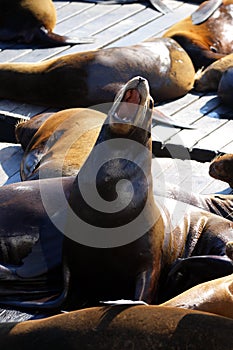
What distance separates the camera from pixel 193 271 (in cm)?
511

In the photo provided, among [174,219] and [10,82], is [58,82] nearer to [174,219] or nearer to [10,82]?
[10,82]

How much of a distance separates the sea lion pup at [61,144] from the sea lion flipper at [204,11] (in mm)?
2734

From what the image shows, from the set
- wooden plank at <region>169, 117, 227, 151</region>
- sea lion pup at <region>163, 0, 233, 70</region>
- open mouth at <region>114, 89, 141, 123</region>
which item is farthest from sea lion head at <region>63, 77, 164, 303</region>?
sea lion pup at <region>163, 0, 233, 70</region>

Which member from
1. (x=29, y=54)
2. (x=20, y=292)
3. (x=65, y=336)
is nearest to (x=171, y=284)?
(x=20, y=292)

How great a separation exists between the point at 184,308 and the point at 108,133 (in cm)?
110

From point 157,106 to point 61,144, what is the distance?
167 cm

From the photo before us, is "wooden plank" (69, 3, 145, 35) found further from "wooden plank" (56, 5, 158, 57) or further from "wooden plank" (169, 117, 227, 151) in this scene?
"wooden plank" (169, 117, 227, 151)

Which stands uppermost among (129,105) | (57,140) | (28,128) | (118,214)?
(129,105)

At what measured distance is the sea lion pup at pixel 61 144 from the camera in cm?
615

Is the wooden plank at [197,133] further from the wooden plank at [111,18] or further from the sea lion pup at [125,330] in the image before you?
the sea lion pup at [125,330]

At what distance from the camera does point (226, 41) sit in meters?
9.42

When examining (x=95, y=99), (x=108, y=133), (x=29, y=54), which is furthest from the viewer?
(x=29, y=54)

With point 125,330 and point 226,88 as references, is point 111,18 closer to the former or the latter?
point 226,88

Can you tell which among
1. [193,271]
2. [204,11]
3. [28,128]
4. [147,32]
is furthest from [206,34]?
[193,271]
